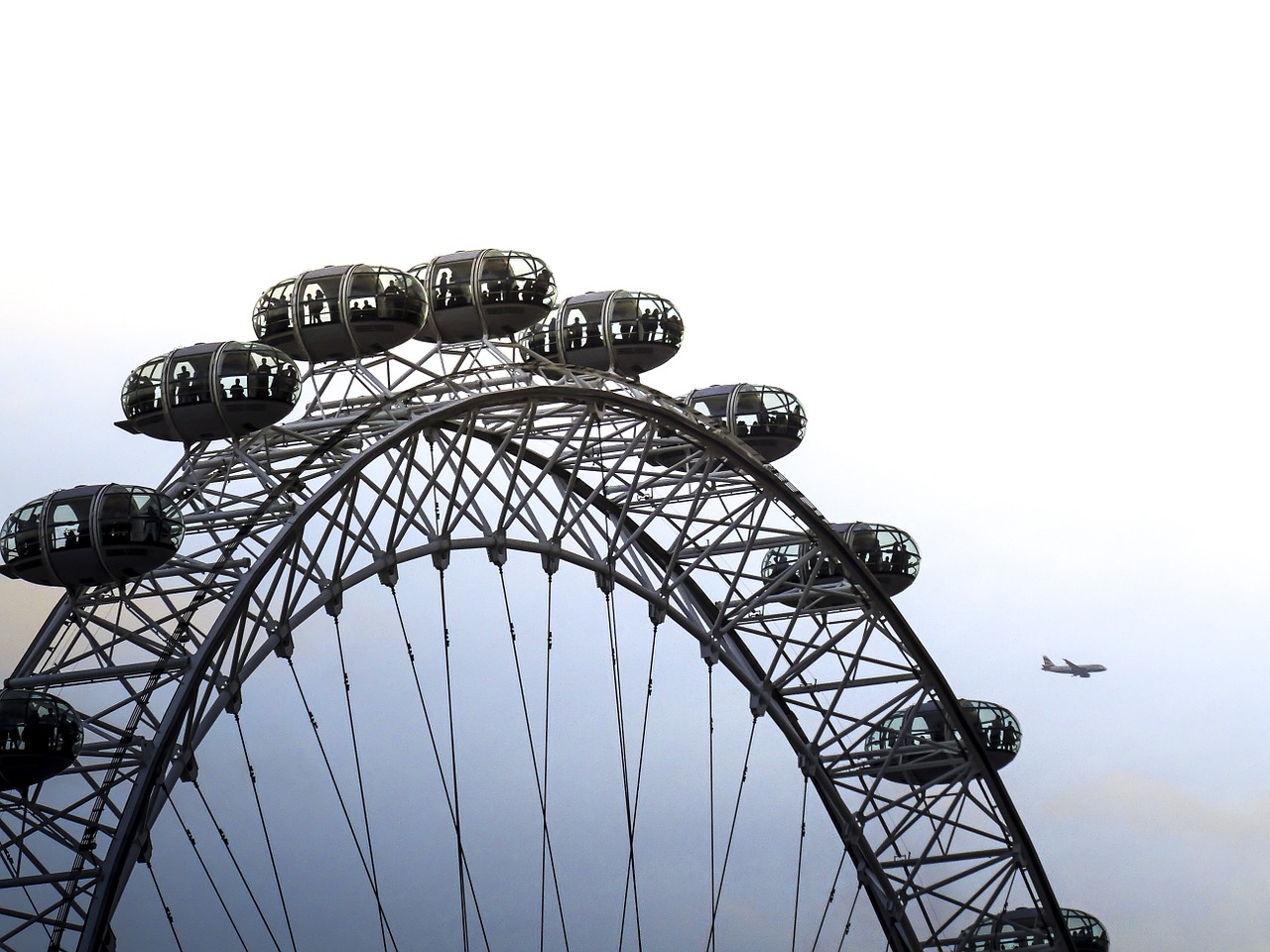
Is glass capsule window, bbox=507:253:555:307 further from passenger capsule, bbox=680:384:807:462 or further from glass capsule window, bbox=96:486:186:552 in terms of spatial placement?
glass capsule window, bbox=96:486:186:552

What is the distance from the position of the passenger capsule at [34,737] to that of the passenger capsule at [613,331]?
1303 cm

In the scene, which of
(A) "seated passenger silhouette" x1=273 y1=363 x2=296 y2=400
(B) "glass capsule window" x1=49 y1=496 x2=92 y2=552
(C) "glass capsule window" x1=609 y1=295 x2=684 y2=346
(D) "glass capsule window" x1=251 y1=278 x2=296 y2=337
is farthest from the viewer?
(C) "glass capsule window" x1=609 y1=295 x2=684 y2=346

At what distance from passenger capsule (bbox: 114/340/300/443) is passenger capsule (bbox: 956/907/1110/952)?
→ 2183 cm

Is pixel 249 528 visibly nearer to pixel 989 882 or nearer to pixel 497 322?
pixel 497 322

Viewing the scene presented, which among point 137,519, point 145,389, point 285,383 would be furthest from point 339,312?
point 137,519

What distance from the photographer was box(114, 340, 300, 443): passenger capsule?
31031mm

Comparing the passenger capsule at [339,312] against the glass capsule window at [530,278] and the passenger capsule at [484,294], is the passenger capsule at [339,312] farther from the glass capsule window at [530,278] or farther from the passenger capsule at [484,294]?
the glass capsule window at [530,278]

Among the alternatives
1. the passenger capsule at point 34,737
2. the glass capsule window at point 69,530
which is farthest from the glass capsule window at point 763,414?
the passenger capsule at point 34,737

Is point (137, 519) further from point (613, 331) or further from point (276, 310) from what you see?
point (613, 331)

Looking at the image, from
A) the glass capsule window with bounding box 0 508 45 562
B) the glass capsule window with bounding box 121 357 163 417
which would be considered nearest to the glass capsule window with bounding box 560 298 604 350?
the glass capsule window with bounding box 121 357 163 417

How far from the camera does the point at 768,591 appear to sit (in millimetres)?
41094

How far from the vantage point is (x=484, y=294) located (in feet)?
118

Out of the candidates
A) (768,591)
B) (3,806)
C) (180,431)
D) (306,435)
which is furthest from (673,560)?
(3,806)

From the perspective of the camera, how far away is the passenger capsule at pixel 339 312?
3347 cm
